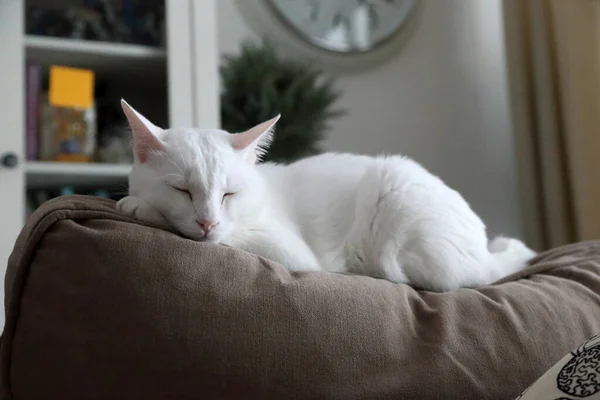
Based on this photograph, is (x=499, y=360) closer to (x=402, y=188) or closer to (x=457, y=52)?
(x=402, y=188)

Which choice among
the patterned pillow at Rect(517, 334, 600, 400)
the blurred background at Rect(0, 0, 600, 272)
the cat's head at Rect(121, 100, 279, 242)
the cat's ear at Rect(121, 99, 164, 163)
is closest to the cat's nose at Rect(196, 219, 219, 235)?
the cat's head at Rect(121, 100, 279, 242)

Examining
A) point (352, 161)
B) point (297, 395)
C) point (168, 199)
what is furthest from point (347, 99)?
point (297, 395)

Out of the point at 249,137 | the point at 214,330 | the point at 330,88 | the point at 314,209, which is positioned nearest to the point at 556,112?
the point at 330,88

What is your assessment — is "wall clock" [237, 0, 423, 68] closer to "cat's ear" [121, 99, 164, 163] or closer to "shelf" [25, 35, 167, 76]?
"shelf" [25, 35, 167, 76]

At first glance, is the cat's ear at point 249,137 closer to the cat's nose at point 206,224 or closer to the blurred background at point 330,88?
the cat's nose at point 206,224

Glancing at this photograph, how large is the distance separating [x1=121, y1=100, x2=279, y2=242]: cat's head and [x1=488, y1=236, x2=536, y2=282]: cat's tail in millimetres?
476

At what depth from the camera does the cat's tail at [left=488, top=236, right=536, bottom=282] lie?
1.21m

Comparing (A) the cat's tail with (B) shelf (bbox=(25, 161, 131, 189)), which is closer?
(A) the cat's tail

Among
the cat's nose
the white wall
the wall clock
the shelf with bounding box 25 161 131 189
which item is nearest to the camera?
the cat's nose

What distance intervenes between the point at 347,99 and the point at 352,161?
1.10 m

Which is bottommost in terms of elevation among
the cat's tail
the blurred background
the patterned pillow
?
the patterned pillow

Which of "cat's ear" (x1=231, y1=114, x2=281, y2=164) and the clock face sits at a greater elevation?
the clock face

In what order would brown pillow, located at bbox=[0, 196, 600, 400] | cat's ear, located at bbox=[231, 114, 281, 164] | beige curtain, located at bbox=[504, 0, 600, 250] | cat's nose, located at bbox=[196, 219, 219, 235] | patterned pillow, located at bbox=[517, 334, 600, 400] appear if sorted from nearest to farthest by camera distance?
patterned pillow, located at bbox=[517, 334, 600, 400], brown pillow, located at bbox=[0, 196, 600, 400], cat's nose, located at bbox=[196, 219, 219, 235], cat's ear, located at bbox=[231, 114, 281, 164], beige curtain, located at bbox=[504, 0, 600, 250]

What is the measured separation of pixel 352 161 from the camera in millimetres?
1337
